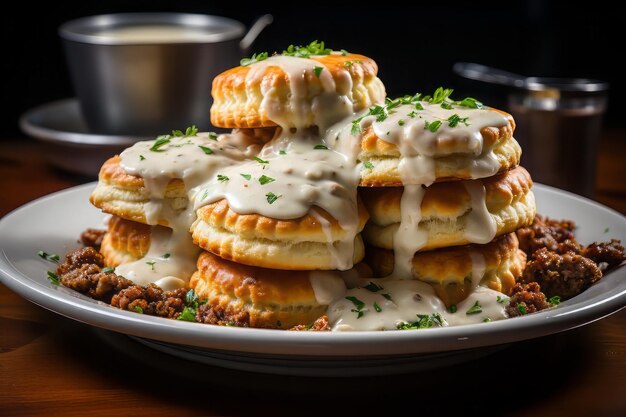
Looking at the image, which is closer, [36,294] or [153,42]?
[36,294]

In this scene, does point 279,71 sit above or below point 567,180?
above

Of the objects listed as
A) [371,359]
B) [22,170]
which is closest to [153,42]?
[22,170]

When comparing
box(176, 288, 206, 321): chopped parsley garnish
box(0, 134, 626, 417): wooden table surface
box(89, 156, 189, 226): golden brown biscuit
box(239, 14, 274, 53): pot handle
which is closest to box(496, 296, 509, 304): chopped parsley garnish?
box(0, 134, 626, 417): wooden table surface

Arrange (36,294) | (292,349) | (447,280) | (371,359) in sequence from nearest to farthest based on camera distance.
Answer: (292,349), (371,359), (36,294), (447,280)

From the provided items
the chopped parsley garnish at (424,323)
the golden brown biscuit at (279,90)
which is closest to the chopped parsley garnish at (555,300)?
the chopped parsley garnish at (424,323)

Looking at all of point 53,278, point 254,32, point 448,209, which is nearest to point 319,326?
point 448,209

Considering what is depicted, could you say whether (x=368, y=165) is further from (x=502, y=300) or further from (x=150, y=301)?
(x=150, y=301)

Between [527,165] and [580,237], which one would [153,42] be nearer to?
[527,165]
